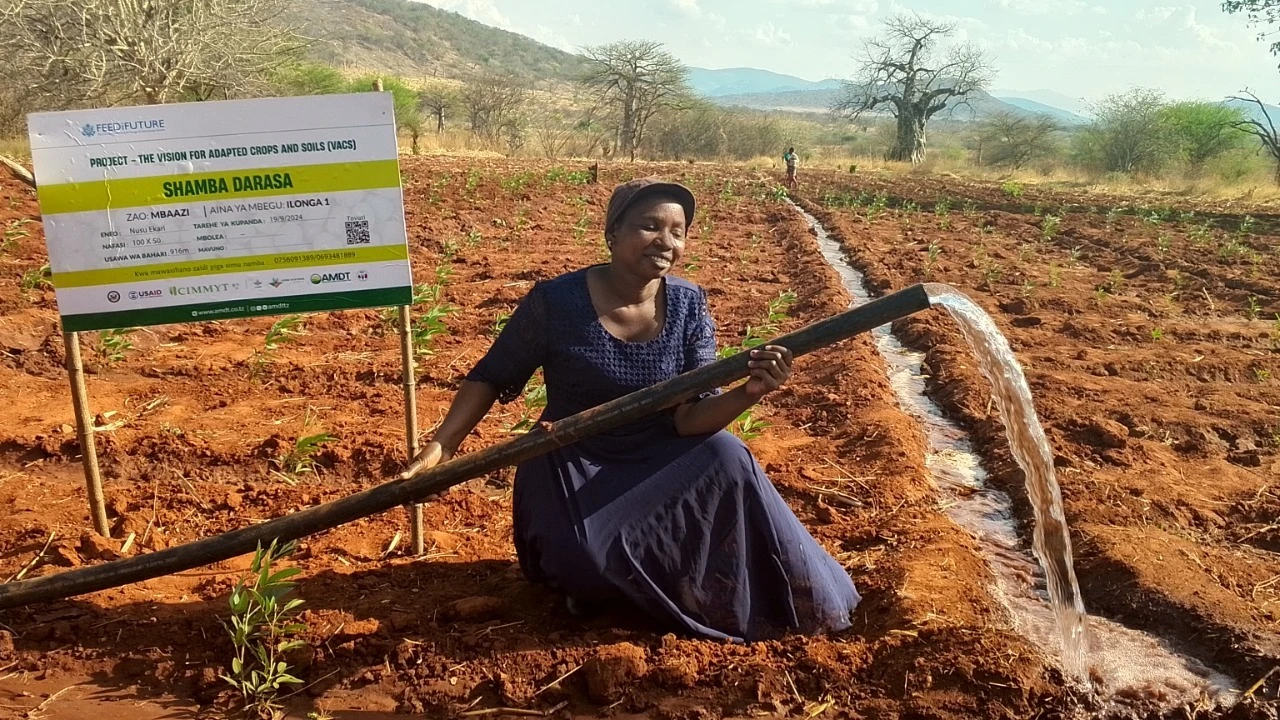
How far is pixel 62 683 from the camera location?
87.5 inches

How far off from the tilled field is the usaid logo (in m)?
1.36

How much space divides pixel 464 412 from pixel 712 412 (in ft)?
2.35

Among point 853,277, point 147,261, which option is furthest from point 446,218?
point 147,261

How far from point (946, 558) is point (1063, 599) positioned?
39 cm

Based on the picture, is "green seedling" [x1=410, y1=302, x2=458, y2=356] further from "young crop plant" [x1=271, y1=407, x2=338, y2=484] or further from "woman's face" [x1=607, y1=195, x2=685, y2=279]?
"woman's face" [x1=607, y1=195, x2=685, y2=279]

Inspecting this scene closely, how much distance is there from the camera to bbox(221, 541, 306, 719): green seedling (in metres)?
2.13

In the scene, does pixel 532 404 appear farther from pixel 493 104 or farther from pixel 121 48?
pixel 493 104

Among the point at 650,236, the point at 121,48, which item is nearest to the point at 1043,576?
the point at 650,236

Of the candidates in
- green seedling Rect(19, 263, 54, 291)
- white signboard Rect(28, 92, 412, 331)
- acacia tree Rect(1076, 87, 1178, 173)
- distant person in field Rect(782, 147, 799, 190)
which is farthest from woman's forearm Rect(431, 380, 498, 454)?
acacia tree Rect(1076, 87, 1178, 173)

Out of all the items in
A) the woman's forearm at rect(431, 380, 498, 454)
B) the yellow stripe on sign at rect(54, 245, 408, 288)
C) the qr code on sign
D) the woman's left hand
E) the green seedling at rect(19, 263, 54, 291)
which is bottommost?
the green seedling at rect(19, 263, 54, 291)

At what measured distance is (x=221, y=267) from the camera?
2.54 m

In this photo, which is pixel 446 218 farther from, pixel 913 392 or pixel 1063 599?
pixel 1063 599

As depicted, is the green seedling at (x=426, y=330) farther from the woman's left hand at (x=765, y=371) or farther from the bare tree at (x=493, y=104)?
the bare tree at (x=493, y=104)

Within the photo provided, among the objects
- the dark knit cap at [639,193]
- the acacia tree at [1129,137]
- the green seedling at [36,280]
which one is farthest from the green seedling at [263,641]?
the acacia tree at [1129,137]
